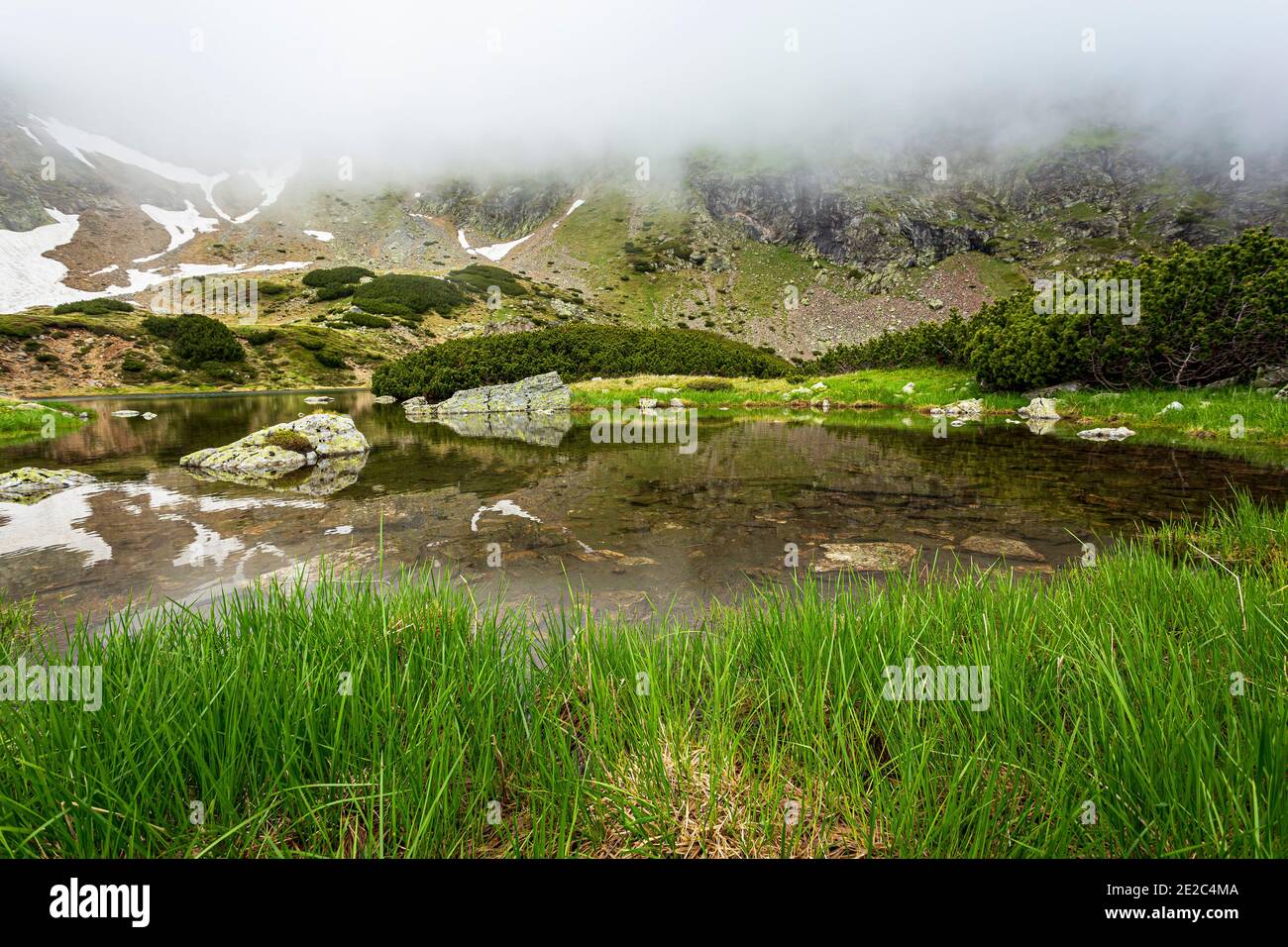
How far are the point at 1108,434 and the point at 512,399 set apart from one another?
27812 millimetres

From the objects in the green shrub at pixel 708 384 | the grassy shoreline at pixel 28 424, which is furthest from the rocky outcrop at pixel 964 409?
the grassy shoreline at pixel 28 424

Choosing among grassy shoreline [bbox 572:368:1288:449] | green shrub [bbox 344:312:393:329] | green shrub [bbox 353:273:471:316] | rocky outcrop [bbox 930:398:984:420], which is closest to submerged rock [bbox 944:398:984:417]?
rocky outcrop [bbox 930:398:984:420]

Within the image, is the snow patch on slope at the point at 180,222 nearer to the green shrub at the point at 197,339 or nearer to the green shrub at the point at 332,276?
the green shrub at the point at 332,276

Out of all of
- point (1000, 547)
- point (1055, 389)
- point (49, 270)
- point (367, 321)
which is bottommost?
point (1000, 547)

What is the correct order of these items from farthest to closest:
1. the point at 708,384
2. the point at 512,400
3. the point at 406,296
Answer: the point at 406,296 → the point at 708,384 → the point at 512,400

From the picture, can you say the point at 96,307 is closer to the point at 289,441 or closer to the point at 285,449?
the point at 289,441

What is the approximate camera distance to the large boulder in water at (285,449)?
1293cm

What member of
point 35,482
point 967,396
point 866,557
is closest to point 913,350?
point 967,396

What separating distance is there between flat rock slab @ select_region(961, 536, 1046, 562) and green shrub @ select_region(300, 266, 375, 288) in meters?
119

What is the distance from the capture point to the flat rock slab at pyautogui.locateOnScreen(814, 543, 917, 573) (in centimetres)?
602

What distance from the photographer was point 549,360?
1503 inches
